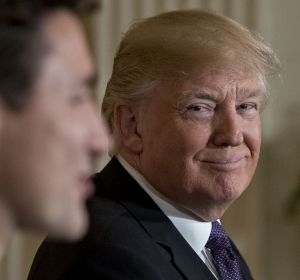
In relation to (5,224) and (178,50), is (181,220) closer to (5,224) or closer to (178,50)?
(178,50)

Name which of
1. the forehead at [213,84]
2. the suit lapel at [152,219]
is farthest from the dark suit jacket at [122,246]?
the forehead at [213,84]

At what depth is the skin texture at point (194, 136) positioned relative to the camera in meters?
1.66

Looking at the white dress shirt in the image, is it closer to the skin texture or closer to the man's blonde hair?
A: the skin texture

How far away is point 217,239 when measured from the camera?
1.75m

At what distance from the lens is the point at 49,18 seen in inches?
36.5

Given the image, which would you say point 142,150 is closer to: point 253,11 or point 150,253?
point 150,253

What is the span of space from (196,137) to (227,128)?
0.06 meters

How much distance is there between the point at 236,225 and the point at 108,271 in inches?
80.6

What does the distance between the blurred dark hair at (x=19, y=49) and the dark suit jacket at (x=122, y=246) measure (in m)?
0.60

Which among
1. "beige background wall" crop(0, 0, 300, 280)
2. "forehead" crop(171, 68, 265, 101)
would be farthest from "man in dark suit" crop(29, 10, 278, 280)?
"beige background wall" crop(0, 0, 300, 280)

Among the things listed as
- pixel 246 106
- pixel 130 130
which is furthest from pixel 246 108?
pixel 130 130

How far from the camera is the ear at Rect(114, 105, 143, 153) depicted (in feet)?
5.56

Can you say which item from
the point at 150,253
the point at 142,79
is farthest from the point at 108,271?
the point at 142,79

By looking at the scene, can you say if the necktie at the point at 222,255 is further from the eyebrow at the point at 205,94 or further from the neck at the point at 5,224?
the neck at the point at 5,224
